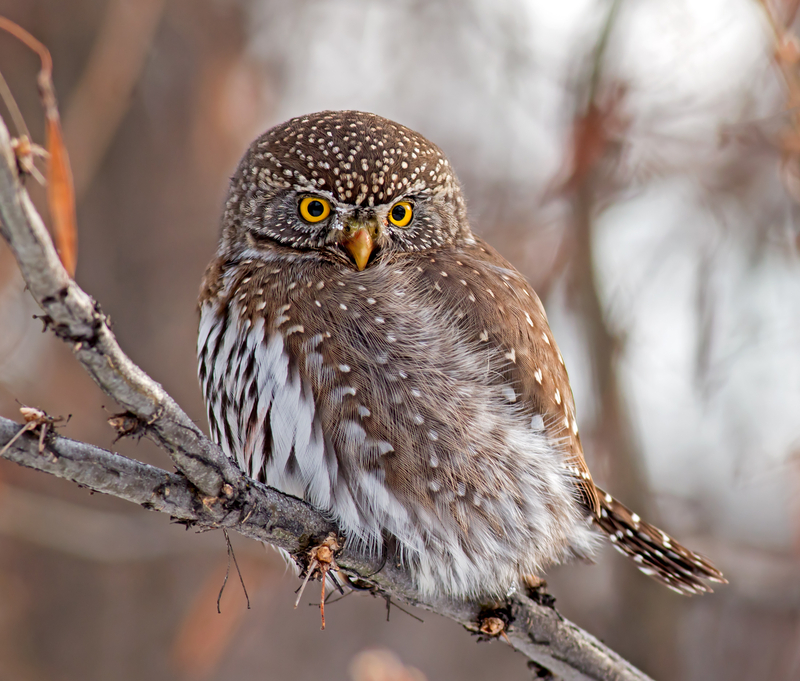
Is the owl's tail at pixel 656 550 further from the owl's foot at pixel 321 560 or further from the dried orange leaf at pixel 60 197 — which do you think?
the dried orange leaf at pixel 60 197

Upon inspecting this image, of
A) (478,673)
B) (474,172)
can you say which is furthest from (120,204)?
(478,673)

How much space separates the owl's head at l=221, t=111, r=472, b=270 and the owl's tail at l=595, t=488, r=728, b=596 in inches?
50.7

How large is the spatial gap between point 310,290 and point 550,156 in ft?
9.21

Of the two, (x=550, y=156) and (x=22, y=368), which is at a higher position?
(x=550, y=156)

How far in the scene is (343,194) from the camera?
9.02 feet

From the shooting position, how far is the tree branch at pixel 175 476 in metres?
1.22

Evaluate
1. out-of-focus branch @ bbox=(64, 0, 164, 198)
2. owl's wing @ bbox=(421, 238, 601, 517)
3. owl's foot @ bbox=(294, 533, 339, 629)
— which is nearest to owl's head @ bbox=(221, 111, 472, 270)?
owl's wing @ bbox=(421, 238, 601, 517)

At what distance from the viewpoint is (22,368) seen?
4352 mm

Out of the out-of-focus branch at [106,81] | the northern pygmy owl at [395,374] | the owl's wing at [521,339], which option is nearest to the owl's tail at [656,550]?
the northern pygmy owl at [395,374]

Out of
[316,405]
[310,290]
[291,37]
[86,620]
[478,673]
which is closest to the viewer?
[316,405]

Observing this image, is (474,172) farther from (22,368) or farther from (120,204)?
(22,368)

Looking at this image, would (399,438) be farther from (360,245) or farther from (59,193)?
(59,193)

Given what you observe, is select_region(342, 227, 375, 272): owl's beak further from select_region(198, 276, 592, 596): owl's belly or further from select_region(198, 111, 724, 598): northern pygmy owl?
select_region(198, 276, 592, 596): owl's belly

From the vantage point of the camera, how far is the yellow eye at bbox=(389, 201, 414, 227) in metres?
2.87
